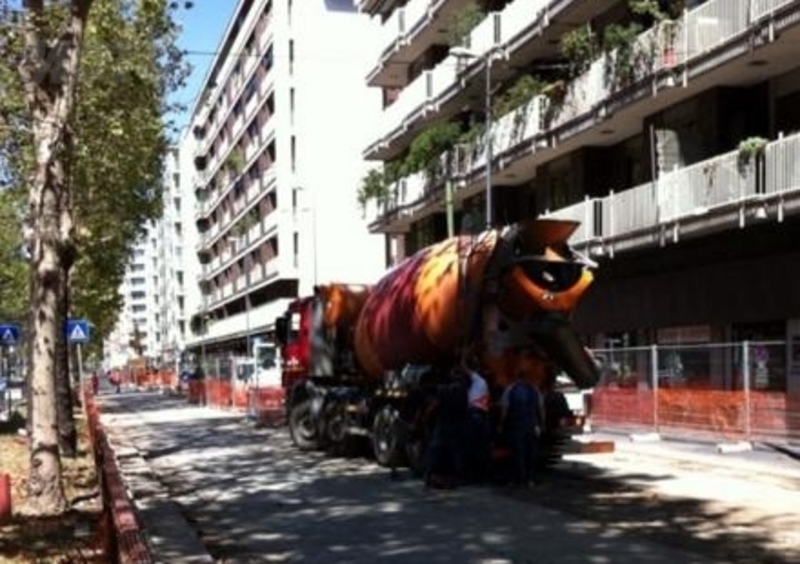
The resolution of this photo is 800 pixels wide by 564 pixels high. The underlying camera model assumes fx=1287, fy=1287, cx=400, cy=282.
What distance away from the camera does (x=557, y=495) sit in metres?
16.0

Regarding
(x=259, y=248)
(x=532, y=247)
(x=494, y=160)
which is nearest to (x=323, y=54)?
(x=259, y=248)

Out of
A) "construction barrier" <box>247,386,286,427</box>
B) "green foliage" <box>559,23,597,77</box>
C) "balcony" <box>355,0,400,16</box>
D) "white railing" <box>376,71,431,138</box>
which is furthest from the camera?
"balcony" <box>355,0,400,16</box>

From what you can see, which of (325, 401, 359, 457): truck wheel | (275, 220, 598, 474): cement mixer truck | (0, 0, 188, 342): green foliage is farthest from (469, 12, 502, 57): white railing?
(325, 401, 359, 457): truck wheel

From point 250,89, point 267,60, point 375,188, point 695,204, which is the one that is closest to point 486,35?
point 375,188

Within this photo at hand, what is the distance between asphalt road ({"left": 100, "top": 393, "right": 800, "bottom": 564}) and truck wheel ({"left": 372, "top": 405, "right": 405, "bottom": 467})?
283mm

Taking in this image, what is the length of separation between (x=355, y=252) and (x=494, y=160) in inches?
1670

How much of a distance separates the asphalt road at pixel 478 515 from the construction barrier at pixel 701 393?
1829 mm

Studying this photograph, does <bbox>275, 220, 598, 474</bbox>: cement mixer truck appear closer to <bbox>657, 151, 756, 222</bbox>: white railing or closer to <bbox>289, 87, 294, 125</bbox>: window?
<bbox>657, 151, 756, 222</bbox>: white railing

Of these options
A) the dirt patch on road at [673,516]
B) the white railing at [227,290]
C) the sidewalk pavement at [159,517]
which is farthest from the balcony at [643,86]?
the white railing at [227,290]

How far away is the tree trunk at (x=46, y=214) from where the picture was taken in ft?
46.3

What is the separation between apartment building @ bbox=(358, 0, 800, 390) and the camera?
83.2 ft

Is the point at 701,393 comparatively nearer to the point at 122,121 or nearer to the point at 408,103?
the point at 122,121

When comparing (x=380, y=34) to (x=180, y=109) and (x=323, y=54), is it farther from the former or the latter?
(x=323, y=54)

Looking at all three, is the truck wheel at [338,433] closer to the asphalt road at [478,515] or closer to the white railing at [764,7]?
the asphalt road at [478,515]
